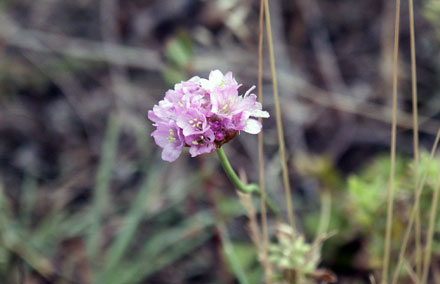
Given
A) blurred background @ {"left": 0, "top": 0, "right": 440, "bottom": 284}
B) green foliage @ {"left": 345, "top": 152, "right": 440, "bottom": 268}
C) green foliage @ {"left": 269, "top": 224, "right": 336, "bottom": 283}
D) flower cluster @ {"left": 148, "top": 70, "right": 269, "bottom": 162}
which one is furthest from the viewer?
blurred background @ {"left": 0, "top": 0, "right": 440, "bottom": 284}

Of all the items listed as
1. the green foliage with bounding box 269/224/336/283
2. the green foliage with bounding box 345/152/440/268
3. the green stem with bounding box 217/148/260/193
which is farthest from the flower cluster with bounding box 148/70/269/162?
the green foliage with bounding box 345/152/440/268

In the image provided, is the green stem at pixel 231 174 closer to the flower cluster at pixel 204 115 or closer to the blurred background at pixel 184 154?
the flower cluster at pixel 204 115

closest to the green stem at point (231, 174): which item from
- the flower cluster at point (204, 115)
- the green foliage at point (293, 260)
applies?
the flower cluster at point (204, 115)

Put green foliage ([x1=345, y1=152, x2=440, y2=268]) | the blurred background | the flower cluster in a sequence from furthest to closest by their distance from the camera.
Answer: the blurred background → green foliage ([x1=345, y1=152, x2=440, y2=268]) → the flower cluster

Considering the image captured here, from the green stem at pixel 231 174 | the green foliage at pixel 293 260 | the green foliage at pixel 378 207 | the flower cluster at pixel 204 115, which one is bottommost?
the green foliage at pixel 293 260

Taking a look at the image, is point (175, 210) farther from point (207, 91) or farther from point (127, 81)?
point (207, 91)

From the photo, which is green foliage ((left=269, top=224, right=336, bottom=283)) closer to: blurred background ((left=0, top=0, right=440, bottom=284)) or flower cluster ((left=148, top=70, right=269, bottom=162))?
blurred background ((left=0, top=0, right=440, bottom=284))

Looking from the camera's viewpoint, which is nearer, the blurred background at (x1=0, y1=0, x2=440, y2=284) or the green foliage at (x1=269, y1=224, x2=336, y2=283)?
the green foliage at (x1=269, y1=224, x2=336, y2=283)

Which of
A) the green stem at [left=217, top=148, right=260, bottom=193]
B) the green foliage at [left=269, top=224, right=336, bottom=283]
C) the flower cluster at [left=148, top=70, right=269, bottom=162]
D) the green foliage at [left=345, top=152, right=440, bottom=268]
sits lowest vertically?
the green foliage at [left=269, top=224, right=336, bottom=283]
